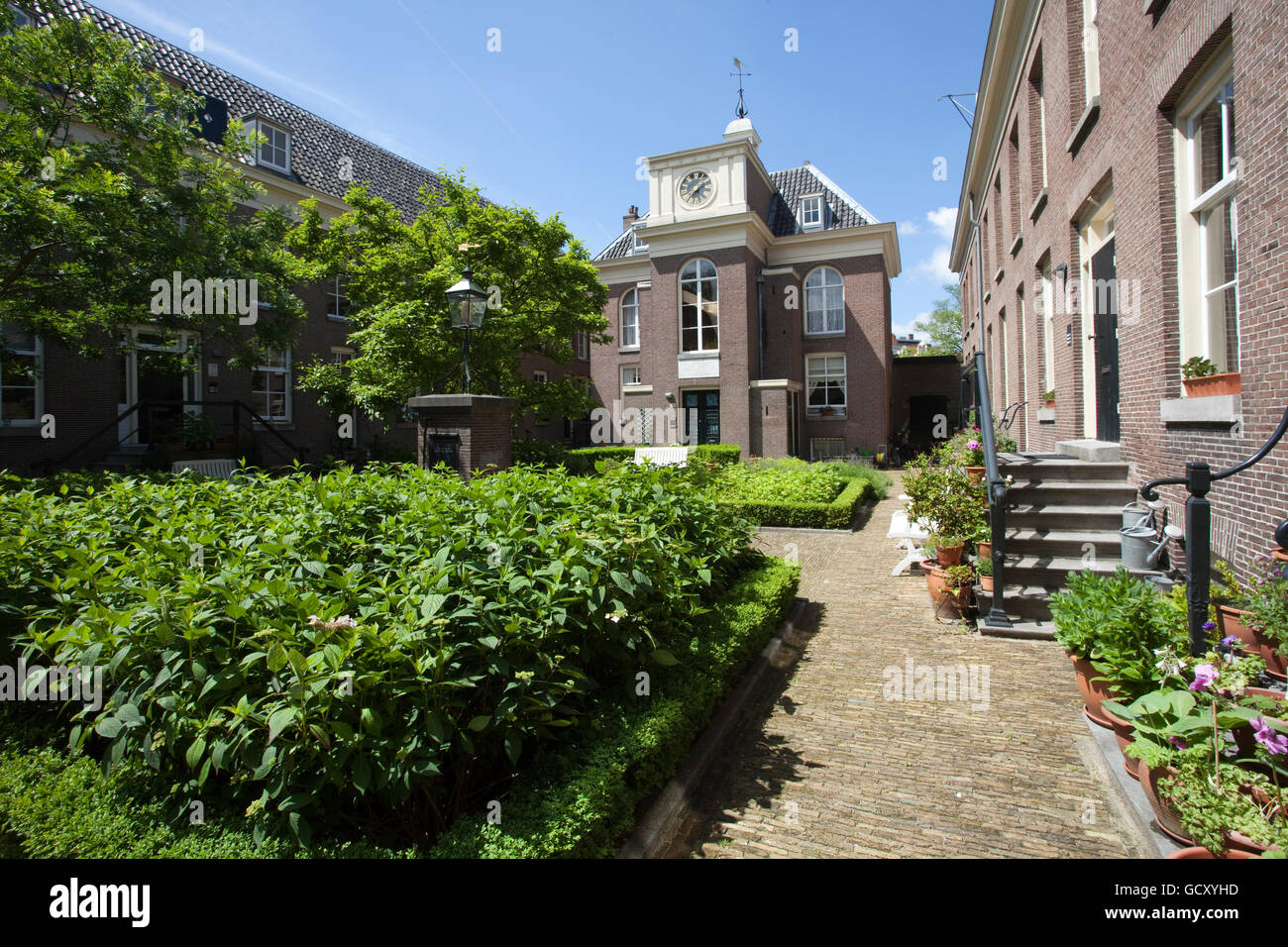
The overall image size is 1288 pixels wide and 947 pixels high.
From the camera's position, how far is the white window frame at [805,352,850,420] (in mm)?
27953

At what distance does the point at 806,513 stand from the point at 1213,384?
742 centimetres

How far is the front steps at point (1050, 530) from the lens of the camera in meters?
6.50

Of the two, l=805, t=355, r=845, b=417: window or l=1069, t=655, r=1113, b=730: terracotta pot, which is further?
l=805, t=355, r=845, b=417: window

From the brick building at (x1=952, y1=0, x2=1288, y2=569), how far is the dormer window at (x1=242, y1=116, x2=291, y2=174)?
2031cm

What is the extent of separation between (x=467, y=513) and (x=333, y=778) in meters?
2.03

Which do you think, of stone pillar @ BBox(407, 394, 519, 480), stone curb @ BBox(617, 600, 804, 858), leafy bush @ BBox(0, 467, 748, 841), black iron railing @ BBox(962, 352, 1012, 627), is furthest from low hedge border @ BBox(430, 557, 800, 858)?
stone pillar @ BBox(407, 394, 519, 480)

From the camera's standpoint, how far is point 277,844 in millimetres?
2584

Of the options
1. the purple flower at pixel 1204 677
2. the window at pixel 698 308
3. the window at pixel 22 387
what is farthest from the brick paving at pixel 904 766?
the window at pixel 698 308

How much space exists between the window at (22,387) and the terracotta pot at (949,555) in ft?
57.8

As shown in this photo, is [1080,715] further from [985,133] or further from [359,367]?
[985,133]

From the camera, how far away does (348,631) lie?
107 inches

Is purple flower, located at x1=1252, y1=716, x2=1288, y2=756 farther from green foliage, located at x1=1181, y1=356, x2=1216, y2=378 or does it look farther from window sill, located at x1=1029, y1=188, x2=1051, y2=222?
window sill, located at x1=1029, y1=188, x2=1051, y2=222

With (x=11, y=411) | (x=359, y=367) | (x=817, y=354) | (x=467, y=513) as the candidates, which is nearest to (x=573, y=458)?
(x=359, y=367)

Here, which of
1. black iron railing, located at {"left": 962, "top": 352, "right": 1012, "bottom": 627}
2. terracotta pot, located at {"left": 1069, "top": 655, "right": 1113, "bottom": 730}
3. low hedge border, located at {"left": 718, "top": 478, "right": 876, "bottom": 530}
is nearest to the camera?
terracotta pot, located at {"left": 1069, "top": 655, "right": 1113, "bottom": 730}
